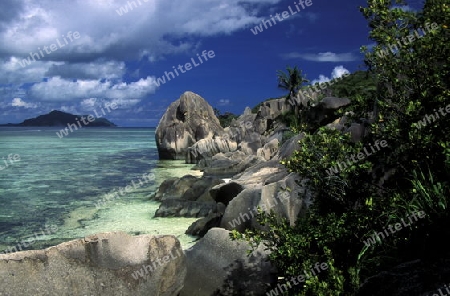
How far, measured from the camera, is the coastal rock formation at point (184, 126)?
47.2 metres

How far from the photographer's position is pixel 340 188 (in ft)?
21.1

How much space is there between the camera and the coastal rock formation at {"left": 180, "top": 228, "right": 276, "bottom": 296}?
8102 mm

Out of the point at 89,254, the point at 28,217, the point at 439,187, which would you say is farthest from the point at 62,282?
the point at 28,217

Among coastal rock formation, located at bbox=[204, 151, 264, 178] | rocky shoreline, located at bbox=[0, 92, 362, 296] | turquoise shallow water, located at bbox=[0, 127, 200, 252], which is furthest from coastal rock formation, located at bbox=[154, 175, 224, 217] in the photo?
coastal rock formation, located at bbox=[204, 151, 264, 178]

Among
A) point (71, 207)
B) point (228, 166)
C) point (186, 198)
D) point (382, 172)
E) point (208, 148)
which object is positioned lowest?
point (228, 166)

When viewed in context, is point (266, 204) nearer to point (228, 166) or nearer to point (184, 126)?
point (228, 166)

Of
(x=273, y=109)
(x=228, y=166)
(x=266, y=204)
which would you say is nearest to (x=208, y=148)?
(x=228, y=166)

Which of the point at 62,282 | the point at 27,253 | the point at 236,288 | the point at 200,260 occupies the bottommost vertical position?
the point at 236,288

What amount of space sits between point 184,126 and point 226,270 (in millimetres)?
41113

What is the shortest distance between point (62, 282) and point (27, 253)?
774 mm

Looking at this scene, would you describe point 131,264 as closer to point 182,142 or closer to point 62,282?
point 62,282

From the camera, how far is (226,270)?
8383mm

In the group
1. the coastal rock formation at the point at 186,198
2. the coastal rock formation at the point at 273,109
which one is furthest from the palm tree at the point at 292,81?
the coastal rock formation at the point at 186,198

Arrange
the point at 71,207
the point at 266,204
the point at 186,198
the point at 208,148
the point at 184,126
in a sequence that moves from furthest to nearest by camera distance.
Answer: the point at 184,126 → the point at 208,148 → the point at 71,207 → the point at 186,198 → the point at 266,204
